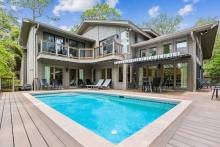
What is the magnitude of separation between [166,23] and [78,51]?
1994 cm

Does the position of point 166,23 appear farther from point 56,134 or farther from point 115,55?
point 56,134

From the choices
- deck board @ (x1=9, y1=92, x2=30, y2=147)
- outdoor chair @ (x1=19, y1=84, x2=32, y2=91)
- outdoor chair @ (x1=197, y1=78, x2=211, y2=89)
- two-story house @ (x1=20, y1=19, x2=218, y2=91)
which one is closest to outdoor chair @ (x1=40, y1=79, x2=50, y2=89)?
two-story house @ (x1=20, y1=19, x2=218, y2=91)

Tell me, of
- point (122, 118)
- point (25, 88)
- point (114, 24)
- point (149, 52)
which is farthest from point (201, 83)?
point (25, 88)

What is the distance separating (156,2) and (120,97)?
18.6 m

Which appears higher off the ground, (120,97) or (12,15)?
(12,15)

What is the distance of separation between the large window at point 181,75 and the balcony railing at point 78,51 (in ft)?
15.6

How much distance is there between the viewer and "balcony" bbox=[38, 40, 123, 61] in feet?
38.9

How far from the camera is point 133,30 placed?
13.9m

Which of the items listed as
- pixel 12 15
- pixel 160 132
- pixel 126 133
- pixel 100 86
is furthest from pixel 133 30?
pixel 160 132

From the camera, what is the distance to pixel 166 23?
27.1 metres

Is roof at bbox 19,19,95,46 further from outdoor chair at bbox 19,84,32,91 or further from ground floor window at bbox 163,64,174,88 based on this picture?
ground floor window at bbox 163,64,174,88

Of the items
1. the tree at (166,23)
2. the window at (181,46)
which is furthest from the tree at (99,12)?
the window at (181,46)

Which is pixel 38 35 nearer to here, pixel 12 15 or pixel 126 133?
pixel 12 15

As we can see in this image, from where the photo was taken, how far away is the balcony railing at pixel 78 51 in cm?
1189
